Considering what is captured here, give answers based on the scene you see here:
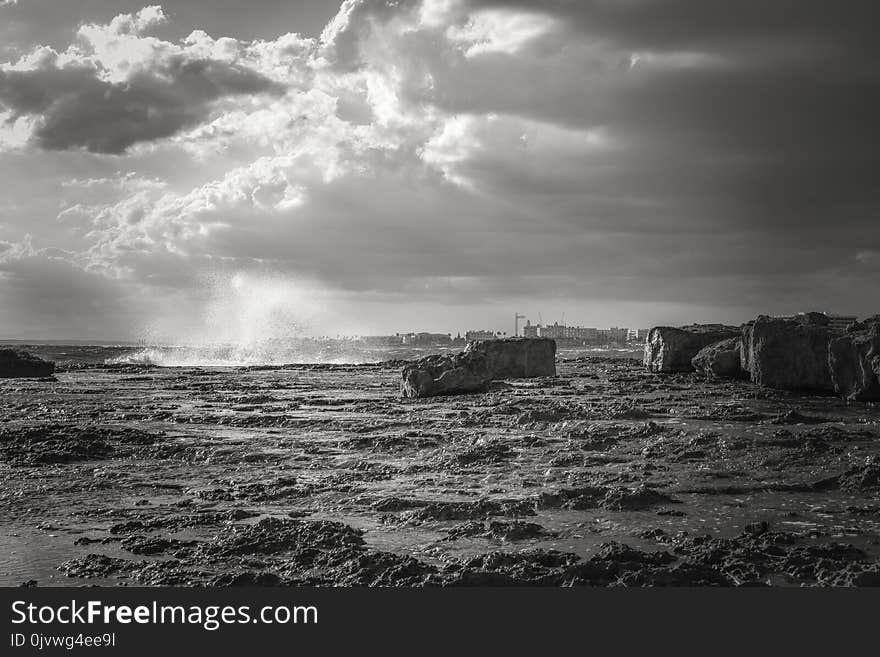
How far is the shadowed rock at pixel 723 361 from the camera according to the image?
21.4m

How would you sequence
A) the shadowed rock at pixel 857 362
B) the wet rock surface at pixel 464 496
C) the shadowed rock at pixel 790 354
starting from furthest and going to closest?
the shadowed rock at pixel 790 354
the shadowed rock at pixel 857 362
the wet rock surface at pixel 464 496

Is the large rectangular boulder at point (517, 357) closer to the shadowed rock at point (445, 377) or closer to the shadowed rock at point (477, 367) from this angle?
the shadowed rock at point (477, 367)

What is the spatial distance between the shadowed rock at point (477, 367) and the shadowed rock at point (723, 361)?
701 cm

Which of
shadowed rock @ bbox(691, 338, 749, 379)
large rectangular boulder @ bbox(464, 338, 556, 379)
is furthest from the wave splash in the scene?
shadowed rock @ bbox(691, 338, 749, 379)

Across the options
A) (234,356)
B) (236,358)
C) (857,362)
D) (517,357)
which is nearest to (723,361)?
(857,362)

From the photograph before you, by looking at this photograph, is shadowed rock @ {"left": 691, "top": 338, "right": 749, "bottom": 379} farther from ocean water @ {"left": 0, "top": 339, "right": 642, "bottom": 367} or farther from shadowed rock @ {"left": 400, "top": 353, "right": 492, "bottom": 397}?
ocean water @ {"left": 0, "top": 339, "right": 642, "bottom": 367}

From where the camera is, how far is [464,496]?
9.20 m

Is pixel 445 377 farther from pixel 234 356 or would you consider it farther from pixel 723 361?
pixel 234 356

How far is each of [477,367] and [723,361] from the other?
7.71 meters

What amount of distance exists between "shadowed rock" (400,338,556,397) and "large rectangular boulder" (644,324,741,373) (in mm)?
4273

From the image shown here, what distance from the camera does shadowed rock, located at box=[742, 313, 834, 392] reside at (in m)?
17.1

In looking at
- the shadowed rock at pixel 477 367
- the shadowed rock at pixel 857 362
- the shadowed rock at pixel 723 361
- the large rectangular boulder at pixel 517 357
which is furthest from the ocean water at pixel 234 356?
the shadowed rock at pixel 857 362

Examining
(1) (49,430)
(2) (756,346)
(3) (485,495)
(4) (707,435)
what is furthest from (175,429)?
(2) (756,346)

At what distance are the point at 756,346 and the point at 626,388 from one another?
376 cm
